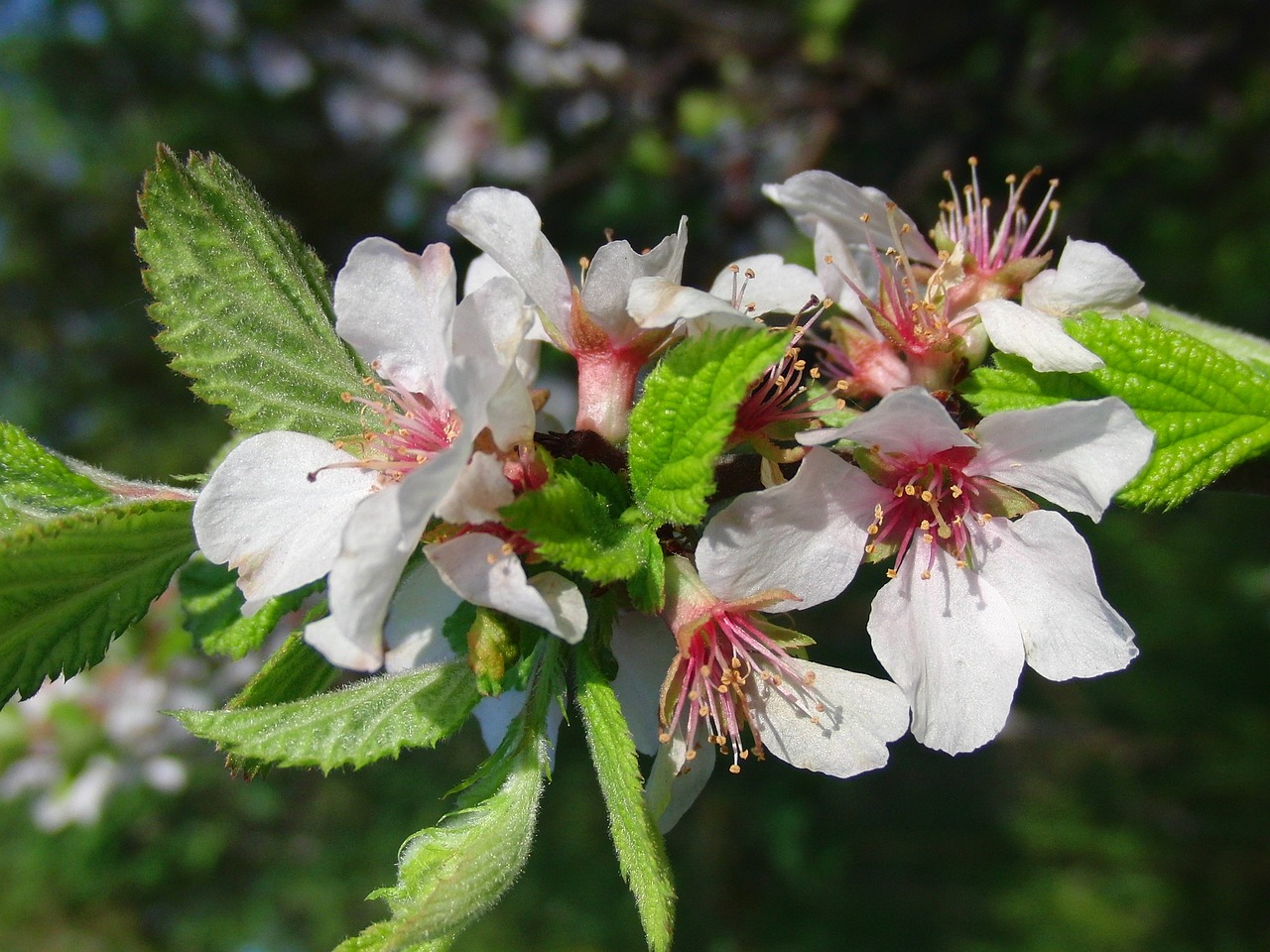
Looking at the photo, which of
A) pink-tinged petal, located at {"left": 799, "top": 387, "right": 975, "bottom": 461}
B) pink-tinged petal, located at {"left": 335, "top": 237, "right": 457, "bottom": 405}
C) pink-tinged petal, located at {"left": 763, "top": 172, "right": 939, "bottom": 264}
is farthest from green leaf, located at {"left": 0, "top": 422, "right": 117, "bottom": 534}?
pink-tinged petal, located at {"left": 763, "top": 172, "right": 939, "bottom": 264}

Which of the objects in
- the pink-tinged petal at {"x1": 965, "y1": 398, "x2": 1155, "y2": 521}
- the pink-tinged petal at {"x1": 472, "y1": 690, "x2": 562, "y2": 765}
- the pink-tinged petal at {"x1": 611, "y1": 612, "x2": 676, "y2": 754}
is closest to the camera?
the pink-tinged petal at {"x1": 965, "y1": 398, "x2": 1155, "y2": 521}

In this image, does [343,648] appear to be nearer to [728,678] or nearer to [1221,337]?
[728,678]

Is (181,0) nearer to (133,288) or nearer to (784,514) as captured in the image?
(133,288)

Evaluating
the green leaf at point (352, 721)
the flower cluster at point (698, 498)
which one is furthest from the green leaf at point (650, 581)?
the green leaf at point (352, 721)

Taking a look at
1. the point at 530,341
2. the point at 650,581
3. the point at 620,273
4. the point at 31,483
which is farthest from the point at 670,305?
the point at 31,483

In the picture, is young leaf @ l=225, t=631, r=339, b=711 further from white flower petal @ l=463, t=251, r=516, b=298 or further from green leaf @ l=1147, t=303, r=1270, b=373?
green leaf @ l=1147, t=303, r=1270, b=373

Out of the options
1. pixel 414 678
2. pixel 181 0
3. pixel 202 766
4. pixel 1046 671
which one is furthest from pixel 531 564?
pixel 181 0
